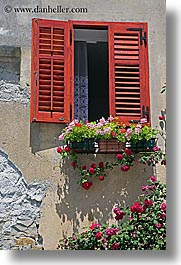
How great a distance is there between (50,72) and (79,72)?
0.27m

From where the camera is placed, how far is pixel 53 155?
3.22 meters

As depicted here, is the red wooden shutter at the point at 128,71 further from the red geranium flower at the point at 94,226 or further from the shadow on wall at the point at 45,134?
the red geranium flower at the point at 94,226

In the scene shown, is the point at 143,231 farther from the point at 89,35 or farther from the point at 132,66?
the point at 89,35

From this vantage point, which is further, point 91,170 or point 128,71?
point 128,71

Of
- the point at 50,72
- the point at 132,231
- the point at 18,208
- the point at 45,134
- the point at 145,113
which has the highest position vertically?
the point at 50,72

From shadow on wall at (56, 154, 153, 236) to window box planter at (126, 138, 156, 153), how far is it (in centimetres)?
12

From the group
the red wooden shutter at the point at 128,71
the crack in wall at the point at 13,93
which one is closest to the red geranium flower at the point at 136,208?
the red wooden shutter at the point at 128,71

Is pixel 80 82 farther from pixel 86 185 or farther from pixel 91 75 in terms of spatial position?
pixel 86 185

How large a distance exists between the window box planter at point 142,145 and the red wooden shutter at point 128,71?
6.6 inches

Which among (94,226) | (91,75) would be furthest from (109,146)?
(91,75)

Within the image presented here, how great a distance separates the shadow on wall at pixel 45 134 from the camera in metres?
3.22

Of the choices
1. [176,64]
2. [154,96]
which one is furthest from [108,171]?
[176,64]

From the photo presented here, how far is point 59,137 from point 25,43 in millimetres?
645

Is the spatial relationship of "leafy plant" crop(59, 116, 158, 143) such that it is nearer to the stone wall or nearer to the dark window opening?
the dark window opening
